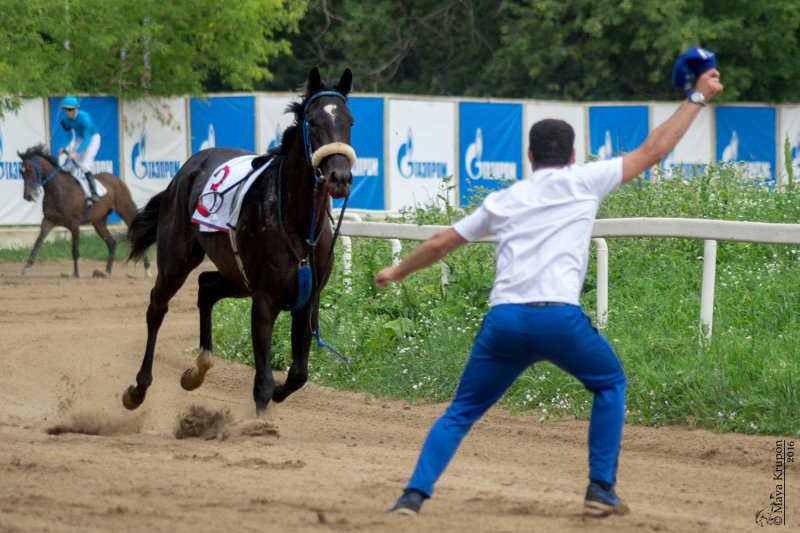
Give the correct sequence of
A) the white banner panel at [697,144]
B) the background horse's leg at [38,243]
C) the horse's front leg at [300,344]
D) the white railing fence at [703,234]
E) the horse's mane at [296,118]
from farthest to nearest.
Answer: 1. the white banner panel at [697,144]
2. the background horse's leg at [38,243]
3. the horse's front leg at [300,344]
4. the horse's mane at [296,118]
5. the white railing fence at [703,234]

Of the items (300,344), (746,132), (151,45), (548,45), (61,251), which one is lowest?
(61,251)

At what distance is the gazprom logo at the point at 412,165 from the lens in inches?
967

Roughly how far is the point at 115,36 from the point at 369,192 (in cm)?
654

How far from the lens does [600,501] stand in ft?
15.1

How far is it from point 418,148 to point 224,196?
693 inches

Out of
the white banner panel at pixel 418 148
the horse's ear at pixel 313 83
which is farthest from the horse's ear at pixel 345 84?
the white banner panel at pixel 418 148

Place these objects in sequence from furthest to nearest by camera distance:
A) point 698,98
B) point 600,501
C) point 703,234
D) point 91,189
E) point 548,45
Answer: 1. point 548,45
2. point 91,189
3. point 703,234
4. point 698,98
5. point 600,501

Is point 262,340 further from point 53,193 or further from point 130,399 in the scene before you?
point 53,193

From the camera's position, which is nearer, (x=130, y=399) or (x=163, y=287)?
(x=130, y=399)

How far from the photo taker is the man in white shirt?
4.50m

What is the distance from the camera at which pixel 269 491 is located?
5.14 meters

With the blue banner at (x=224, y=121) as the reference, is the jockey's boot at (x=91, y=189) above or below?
below

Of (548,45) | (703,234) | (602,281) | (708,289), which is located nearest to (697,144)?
(548,45)

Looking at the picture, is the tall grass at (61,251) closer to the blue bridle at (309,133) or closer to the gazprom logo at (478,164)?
the gazprom logo at (478,164)
